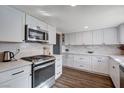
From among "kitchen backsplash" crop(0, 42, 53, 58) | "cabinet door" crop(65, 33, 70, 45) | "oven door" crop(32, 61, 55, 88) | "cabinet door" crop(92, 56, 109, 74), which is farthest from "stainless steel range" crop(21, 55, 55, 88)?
"cabinet door" crop(65, 33, 70, 45)

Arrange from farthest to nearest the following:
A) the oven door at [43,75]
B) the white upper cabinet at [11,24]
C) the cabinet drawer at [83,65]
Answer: the cabinet drawer at [83,65] → the oven door at [43,75] → the white upper cabinet at [11,24]

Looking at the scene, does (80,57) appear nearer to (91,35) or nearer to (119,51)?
(91,35)

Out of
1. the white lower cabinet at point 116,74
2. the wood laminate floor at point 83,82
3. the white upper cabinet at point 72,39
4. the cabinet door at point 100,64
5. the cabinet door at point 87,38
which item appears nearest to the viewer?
the white lower cabinet at point 116,74

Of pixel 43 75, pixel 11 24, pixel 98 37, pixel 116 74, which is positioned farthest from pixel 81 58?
pixel 11 24

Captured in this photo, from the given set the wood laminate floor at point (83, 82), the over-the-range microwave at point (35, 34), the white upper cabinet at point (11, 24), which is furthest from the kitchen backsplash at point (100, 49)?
the white upper cabinet at point (11, 24)

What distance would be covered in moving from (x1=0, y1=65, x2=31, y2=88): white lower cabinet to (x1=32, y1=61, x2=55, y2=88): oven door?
0.17 metres

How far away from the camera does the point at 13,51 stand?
222cm

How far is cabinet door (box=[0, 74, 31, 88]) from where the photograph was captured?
57.0 inches

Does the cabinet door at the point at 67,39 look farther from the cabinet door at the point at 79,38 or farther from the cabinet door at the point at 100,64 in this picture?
the cabinet door at the point at 100,64

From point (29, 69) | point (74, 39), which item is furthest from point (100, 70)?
point (29, 69)

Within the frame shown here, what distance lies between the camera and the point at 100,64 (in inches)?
153

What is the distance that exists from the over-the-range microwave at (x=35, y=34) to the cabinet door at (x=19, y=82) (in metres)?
0.88

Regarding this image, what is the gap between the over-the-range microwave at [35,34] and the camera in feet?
7.25

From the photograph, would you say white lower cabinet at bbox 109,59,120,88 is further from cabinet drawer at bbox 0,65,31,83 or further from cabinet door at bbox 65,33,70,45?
cabinet door at bbox 65,33,70,45
